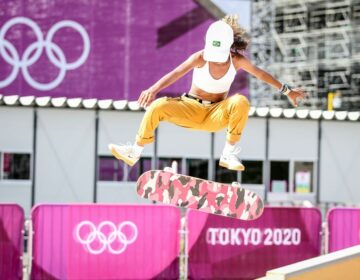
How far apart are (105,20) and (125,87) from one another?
8.40 ft

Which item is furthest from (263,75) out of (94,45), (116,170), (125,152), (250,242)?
(94,45)

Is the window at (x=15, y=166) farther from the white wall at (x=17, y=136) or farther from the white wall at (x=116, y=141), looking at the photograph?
the white wall at (x=17, y=136)

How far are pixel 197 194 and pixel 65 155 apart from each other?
44.5 ft

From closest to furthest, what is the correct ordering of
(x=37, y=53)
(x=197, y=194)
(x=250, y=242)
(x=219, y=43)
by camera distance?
(x=219, y=43) → (x=197, y=194) → (x=250, y=242) → (x=37, y=53)

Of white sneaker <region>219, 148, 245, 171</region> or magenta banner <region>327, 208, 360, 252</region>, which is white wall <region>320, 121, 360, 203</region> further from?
white sneaker <region>219, 148, 245, 171</region>

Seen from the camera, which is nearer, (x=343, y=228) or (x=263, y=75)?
(x=263, y=75)

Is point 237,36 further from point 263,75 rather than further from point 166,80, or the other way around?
point 166,80

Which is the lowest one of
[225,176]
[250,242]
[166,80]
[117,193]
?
[250,242]

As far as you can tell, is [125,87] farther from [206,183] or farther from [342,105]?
[206,183]

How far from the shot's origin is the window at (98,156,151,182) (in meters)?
22.8

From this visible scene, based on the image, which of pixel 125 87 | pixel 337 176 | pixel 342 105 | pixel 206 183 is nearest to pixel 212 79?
pixel 206 183

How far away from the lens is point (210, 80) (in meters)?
5.91

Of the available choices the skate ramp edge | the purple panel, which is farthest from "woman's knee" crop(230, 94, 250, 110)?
the purple panel

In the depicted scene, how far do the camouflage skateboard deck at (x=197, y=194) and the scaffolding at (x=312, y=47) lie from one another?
24197 millimetres
